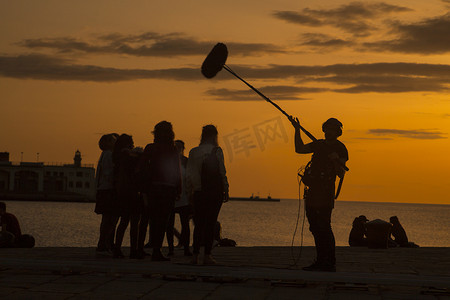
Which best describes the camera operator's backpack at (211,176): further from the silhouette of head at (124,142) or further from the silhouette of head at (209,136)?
the silhouette of head at (124,142)

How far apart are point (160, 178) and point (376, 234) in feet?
21.2

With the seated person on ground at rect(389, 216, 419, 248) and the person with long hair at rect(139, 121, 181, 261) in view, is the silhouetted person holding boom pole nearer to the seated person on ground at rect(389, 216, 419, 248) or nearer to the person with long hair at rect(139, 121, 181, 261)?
the person with long hair at rect(139, 121, 181, 261)

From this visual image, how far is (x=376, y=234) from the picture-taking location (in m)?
14.5

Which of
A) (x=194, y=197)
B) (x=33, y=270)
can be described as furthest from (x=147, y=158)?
(x=33, y=270)

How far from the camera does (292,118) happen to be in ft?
28.9

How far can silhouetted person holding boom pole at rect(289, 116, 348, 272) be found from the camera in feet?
28.0

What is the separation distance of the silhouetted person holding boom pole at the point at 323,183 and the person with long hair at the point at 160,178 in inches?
74.0

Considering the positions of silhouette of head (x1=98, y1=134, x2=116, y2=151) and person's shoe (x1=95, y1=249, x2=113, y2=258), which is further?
silhouette of head (x1=98, y1=134, x2=116, y2=151)

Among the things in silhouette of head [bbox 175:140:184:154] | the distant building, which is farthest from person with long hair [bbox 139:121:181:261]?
the distant building

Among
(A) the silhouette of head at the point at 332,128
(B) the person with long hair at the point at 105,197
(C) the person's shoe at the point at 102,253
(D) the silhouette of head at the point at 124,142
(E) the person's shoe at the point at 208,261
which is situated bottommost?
(C) the person's shoe at the point at 102,253

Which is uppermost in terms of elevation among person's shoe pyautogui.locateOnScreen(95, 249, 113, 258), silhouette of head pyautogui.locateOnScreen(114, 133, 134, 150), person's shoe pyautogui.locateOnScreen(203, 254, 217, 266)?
silhouette of head pyautogui.locateOnScreen(114, 133, 134, 150)

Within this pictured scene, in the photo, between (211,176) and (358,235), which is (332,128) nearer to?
(211,176)

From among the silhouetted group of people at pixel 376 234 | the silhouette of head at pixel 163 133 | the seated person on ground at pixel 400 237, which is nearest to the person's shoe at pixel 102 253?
the silhouette of head at pixel 163 133

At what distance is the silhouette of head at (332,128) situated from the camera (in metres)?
8.70
